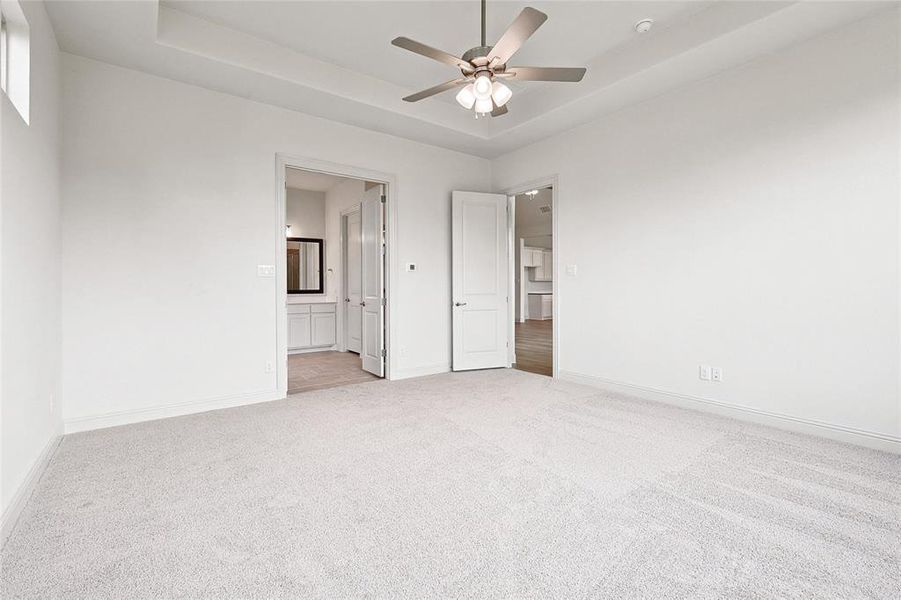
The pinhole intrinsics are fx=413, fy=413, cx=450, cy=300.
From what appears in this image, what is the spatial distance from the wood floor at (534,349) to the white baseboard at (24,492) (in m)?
4.37

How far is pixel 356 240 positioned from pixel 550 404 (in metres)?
3.83

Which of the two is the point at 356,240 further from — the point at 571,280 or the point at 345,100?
the point at 571,280

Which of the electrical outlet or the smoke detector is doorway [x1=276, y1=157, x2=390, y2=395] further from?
the electrical outlet

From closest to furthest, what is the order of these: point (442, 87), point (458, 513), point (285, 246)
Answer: point (458, 513), point (442, 87), point (285, 246)

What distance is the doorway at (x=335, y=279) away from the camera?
4.81 m

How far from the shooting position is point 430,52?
2309 mm

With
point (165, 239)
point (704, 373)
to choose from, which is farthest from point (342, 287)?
point (704, 373)

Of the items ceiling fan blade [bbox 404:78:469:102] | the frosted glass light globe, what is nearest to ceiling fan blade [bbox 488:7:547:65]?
the frosted glass light globe

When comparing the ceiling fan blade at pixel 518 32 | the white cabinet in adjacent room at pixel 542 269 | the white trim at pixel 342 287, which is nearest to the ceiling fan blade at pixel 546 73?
the ceiling fan blade at pixel 518 32

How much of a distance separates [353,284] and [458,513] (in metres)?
4.48

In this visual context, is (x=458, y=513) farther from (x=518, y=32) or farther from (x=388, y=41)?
(x=388, y=41)

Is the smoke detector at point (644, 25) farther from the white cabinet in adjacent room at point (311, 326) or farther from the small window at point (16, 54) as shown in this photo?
the white cabinet in adjacent room at point (311, 326)

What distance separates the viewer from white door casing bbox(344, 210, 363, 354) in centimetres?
574

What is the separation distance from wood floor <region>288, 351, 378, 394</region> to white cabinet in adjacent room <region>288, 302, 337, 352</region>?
199 mm
